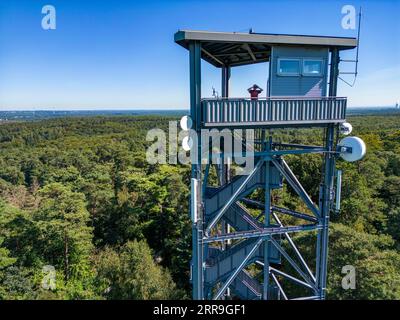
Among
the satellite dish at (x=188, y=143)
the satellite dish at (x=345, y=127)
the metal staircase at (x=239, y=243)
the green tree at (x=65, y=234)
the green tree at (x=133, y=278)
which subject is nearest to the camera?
the satellite dish at (x=188, y=143)

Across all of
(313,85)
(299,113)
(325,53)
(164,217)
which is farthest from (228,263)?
(164,217)

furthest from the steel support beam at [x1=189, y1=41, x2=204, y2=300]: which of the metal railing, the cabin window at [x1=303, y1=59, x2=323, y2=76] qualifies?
the cabin window at [x1=303, y1=59, x2=323, y2=76]

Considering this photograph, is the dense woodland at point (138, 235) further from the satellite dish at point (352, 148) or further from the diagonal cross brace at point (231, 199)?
the diagonal cross brace at point (231, 199)

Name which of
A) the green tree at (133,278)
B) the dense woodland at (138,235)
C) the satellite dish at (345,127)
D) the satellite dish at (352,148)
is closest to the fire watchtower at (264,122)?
the satellite dish at (345,127)

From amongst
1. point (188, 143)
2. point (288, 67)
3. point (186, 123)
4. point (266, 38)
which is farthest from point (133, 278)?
point (266, 38)

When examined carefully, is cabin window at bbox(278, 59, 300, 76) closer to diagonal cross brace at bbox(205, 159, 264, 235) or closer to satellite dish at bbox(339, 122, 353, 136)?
satellite dish at bbox(339, 122, 353, 136)
